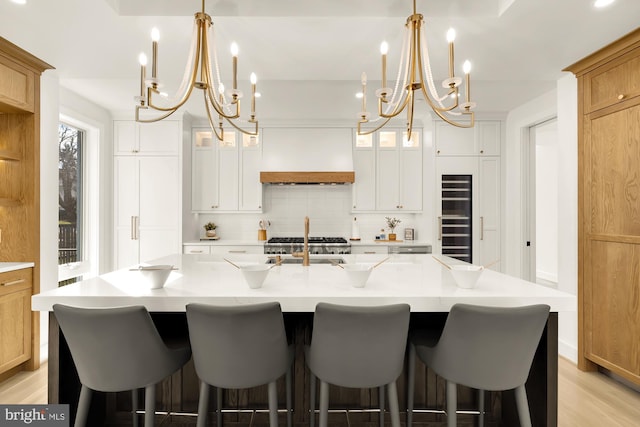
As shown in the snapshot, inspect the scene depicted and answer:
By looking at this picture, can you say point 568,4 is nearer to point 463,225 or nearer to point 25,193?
point 463,225

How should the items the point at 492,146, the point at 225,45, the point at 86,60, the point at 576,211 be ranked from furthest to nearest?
the point at 492,146 < the point at 576,211 < the point at 86,60 < the point at 225,45

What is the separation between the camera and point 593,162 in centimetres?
281

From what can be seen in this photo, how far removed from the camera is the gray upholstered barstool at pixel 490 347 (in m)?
1.35

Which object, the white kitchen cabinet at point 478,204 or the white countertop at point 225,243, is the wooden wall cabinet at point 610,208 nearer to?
the white kitchen cabinet at point 478,204

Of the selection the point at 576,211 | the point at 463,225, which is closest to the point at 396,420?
the point at 576,211

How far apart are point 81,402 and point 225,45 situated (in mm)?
2291

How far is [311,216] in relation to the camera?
205 inches

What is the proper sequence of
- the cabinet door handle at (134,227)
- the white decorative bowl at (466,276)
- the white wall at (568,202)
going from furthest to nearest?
the cabinet door handle at (134,227)
the white wall at (568,202)
the white decorative bowl at (466,276)

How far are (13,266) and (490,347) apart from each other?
10.7 feet

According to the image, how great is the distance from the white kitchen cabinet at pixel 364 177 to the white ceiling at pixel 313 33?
1829 millimetres

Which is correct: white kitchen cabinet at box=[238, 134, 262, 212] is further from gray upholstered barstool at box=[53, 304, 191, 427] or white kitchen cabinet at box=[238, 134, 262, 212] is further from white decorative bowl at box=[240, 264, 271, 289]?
gray upholstered barstool at box=[53, 304, 191, 427]

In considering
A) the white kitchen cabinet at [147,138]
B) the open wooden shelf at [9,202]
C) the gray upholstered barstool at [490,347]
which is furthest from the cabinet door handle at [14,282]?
the gray upholstered barstool at [490,347]

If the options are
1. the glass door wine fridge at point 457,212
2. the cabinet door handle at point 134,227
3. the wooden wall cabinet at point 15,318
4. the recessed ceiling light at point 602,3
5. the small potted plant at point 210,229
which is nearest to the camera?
the recessed ceiling light at point 602,3

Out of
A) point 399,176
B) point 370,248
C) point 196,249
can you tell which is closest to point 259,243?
point 196,249
